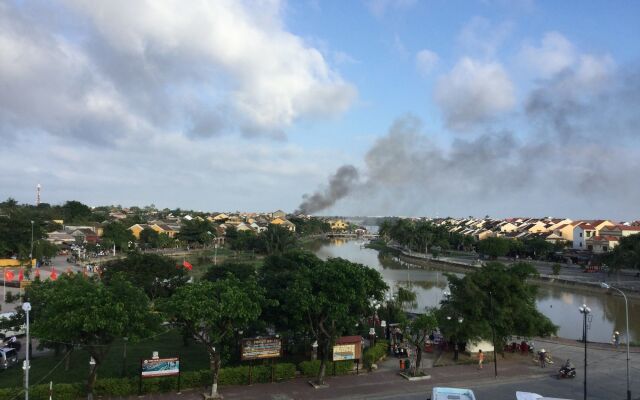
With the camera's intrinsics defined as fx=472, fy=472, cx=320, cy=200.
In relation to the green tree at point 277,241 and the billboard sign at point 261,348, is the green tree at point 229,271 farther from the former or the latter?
the green tree at point 277,241

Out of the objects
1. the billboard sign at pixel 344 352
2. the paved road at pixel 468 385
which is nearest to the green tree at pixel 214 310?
the paved road at pixel 468 385

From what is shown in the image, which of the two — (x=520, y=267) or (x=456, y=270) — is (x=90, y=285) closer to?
(x=520, y=267)

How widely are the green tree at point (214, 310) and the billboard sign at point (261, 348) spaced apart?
0.88 m

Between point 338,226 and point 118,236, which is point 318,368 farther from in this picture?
point 338,226

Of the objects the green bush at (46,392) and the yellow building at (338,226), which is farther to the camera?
the yellow building at (338,226)

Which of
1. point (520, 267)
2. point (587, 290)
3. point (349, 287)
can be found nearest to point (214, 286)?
point (349, 287)

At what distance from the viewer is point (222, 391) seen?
53.7ft

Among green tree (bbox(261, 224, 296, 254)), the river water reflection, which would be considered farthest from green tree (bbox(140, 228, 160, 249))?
the river water reflection

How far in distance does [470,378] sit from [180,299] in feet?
37.6

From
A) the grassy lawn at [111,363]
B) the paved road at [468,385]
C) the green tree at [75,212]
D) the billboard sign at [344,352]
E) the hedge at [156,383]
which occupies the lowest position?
the paved road at [468,385]

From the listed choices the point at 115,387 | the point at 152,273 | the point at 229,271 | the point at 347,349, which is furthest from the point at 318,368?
the point at 152,273

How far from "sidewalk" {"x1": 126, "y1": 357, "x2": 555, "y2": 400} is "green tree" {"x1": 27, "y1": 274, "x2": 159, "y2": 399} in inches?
101

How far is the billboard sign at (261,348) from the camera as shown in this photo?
1716 cm

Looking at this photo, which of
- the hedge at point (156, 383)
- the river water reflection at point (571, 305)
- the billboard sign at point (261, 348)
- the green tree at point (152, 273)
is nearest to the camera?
the hedge at point (156, 383)
